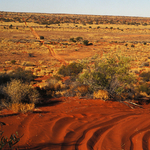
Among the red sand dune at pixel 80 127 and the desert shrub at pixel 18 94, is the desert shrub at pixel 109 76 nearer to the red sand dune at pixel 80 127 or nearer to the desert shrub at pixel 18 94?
the red sand dune at pixel 80 127

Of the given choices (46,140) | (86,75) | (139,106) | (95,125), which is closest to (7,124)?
(46,140)

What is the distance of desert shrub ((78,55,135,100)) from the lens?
8617mm

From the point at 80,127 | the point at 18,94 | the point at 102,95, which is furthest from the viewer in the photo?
the point at 102,95

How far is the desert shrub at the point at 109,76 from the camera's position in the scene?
8617mm

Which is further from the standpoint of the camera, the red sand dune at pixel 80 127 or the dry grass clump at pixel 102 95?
the dry grass clump at pixel 102 95

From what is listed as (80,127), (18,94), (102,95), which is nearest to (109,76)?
(102,95)

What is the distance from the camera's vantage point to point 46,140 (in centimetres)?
426

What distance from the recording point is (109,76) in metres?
8.55

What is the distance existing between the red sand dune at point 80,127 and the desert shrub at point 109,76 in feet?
4.97

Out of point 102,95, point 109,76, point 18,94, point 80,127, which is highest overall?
point 109,76

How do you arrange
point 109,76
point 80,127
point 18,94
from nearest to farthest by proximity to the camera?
point 80,127 → point 18,94 → point 109,76

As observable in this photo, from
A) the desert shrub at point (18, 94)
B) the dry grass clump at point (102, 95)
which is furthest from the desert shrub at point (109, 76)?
the desert shrub at point (18, 94)

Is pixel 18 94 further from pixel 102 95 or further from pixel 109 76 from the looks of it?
pixel 109 76

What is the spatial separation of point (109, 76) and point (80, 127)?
13.1ft
